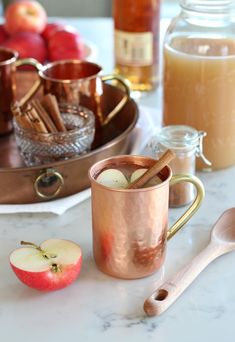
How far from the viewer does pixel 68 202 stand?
866mm

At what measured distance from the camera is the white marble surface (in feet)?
2.12

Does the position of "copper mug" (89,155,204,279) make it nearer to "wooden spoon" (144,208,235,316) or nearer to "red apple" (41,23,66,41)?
"wooden spoon" (144,208,235,316)

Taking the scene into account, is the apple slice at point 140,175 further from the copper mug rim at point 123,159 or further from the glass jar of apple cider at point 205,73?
the glass jar of apple cider at point 205,73

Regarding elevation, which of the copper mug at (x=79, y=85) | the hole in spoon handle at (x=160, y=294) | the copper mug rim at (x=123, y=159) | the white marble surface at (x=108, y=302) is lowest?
the white marble surface at (x=108, y=302)

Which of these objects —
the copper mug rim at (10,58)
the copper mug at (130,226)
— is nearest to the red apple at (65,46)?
the copper mug rim at (10,58)

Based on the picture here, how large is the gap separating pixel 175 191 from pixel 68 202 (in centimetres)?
14

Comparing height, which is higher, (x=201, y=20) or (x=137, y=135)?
(x=201, y=20)

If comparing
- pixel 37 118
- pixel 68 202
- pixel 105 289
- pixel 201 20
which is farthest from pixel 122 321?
pixel 201 20

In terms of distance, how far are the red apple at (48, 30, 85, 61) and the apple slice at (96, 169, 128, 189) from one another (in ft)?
1.97

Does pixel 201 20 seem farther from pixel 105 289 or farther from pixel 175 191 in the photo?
pixel 105 289

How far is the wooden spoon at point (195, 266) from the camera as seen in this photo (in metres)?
0.67

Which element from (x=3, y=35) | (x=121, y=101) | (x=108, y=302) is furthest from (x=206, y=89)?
(x=3, y=35)

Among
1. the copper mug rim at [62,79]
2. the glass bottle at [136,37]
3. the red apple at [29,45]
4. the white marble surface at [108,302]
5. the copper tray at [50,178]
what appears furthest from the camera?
the red apple at [29,45]

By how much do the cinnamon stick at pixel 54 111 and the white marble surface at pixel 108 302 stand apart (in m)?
0.15
